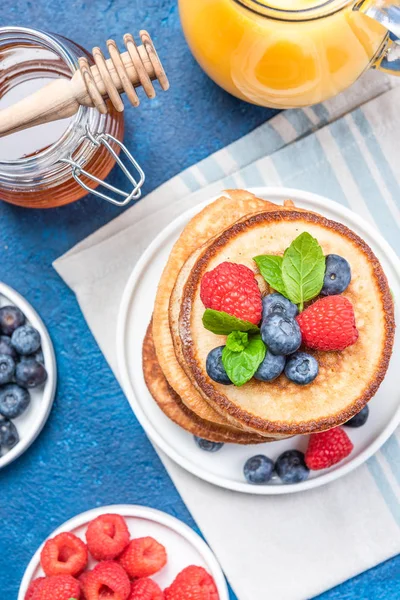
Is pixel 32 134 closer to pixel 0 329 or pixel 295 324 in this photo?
pixel 0 329

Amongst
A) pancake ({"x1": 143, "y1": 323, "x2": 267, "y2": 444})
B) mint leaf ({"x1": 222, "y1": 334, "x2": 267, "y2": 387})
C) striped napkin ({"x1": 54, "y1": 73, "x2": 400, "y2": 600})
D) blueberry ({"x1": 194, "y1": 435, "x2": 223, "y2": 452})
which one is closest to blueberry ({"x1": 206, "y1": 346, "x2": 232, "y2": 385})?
mint leaf ({"x1": 222, "y1": 334, "x2": 267, "y2": 387})

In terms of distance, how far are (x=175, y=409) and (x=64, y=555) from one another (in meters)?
0.51

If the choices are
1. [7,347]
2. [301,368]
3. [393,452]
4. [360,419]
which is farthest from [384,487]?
[7,347]

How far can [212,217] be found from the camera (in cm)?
174

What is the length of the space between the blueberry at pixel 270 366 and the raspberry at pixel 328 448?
19.2 inches

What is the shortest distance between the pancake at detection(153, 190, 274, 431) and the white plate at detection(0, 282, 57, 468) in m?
0.39

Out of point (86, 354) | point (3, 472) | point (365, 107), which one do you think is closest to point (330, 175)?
point (365, 107)

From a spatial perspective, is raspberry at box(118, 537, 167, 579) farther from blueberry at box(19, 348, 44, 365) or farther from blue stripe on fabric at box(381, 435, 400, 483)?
blue stripe on fabric at box(381, 435, 400, 483)

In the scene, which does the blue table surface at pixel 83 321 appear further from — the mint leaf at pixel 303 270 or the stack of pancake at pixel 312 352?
the mint leaf at pixel 303 270

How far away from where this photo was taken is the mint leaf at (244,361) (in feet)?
4.51

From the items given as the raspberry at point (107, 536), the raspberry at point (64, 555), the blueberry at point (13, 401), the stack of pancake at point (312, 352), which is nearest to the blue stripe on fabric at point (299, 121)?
the stack of pancake at point (312, 352)

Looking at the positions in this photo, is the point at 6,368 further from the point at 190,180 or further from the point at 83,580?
the point at 190,180

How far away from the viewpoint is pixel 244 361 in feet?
4.54

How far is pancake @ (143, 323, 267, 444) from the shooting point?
5.88 ft
